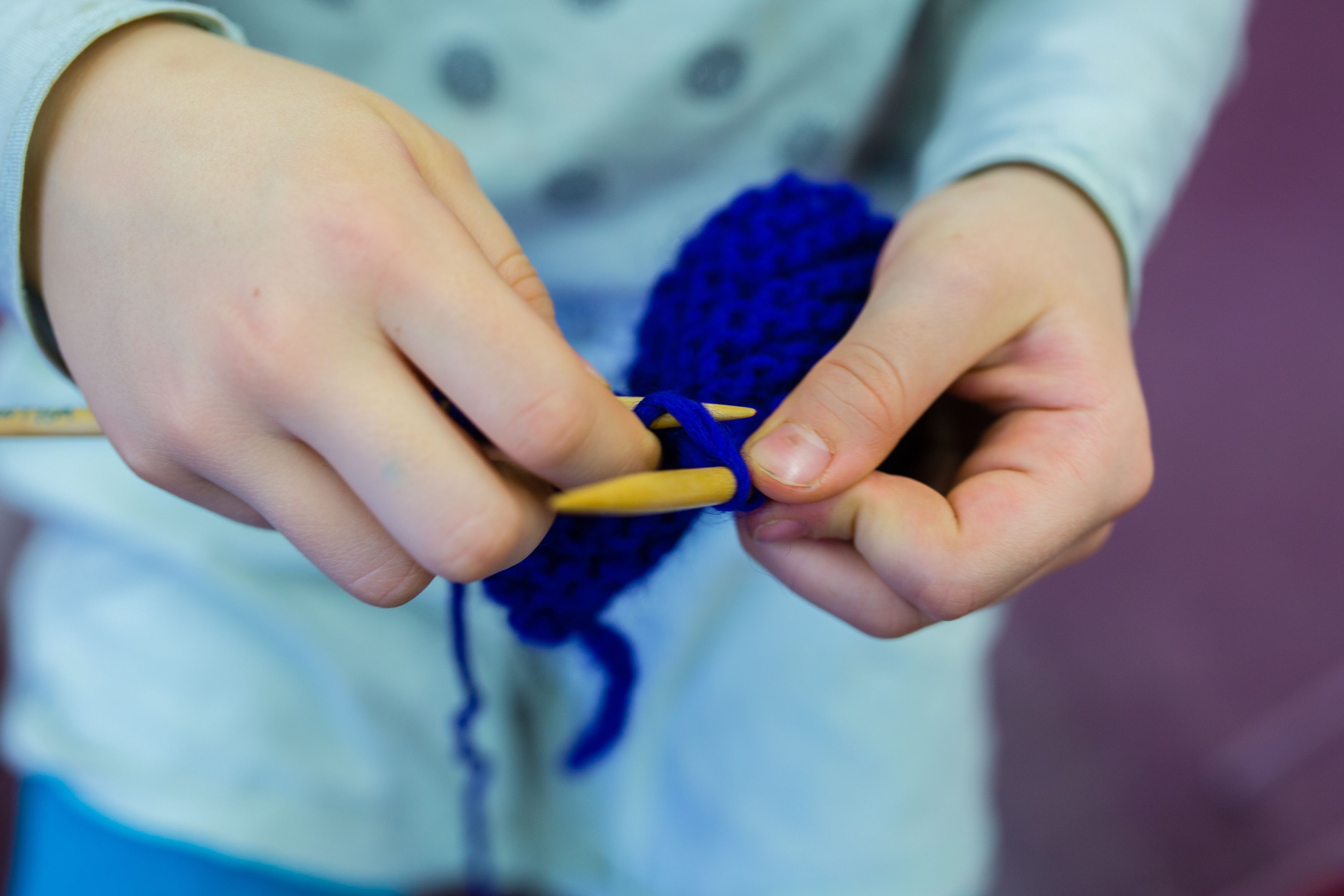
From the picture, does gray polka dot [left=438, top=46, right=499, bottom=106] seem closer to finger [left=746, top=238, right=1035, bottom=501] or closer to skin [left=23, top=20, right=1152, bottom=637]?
skin [left=23, top=20, right=1152, bottom=637]

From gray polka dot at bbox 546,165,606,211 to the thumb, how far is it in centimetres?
31

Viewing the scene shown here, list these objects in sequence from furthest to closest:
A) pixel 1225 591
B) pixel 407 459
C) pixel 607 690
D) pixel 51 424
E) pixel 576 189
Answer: pixel 1225 591 < pixel 576 189 < pixel 607 690 < pixel 51 424 < pixel 407 459

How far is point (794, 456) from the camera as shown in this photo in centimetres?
42

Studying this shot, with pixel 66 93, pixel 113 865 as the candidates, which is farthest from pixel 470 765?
pixel 66 93

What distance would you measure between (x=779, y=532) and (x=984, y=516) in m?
0.11

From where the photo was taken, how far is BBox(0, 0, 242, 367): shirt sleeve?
41 cm

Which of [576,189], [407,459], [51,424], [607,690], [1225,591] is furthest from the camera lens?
[1225,591]

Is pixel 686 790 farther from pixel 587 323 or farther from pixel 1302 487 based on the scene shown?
pixel 1302 487

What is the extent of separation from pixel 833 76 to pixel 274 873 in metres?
0.82

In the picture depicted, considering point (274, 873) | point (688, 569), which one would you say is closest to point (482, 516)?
point (688, 569)

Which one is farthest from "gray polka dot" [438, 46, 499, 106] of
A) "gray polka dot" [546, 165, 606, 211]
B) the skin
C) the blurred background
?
the blurred background

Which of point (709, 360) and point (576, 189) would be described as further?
point (576, 189)

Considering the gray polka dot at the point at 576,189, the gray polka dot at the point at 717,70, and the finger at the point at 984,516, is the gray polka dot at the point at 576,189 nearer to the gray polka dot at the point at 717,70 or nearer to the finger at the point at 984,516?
the gray polka dot at the point at 717,70

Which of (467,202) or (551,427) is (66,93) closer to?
(467,202)
